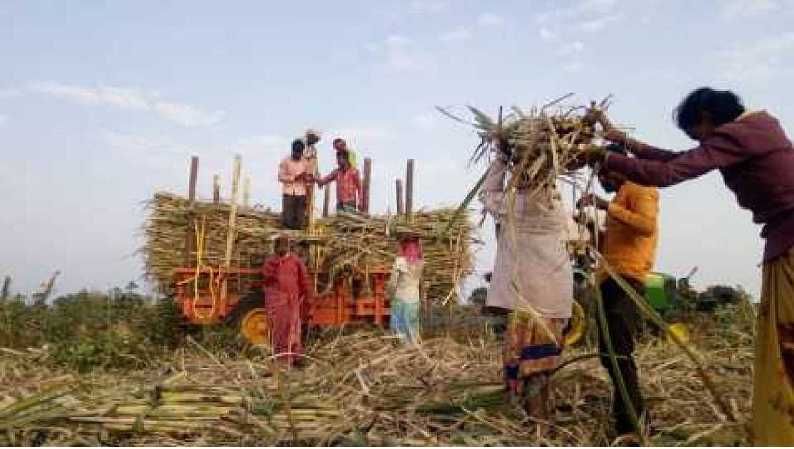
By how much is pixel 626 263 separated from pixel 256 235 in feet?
21.6

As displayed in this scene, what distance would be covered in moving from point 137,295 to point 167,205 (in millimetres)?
3601

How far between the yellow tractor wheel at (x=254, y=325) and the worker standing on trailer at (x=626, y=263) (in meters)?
6.20

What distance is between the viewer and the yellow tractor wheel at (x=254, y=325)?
396 inches

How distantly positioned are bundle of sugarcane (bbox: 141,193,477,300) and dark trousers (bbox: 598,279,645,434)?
5.79 m

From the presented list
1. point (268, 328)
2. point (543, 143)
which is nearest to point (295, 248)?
point (268, 328)

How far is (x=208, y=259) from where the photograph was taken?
10289mm

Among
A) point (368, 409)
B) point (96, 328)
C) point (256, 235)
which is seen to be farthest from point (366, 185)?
point (368, 409)

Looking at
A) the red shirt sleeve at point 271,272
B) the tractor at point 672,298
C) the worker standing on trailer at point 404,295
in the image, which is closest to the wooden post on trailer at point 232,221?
the red shirt sleeve at point 271,272

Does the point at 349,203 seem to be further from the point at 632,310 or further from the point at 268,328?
the point at 632,310

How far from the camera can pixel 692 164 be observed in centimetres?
335

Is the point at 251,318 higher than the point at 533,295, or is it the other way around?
the point at 533,295

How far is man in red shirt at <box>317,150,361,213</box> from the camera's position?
11023 millimetres

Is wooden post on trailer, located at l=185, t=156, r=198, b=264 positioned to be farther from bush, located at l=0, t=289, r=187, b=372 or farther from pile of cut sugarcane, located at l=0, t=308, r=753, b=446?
pile of cut sugarcane, located at l=0, t=308, r=753, b=446

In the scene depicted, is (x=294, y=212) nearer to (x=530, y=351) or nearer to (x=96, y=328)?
(x=96, y=328)
